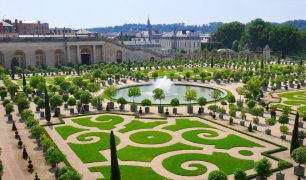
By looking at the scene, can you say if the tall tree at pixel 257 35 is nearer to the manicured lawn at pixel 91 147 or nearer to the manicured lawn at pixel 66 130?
the manicured lawn at pixel 66 130

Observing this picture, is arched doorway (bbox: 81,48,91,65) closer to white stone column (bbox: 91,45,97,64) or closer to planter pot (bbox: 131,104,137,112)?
white stone column (bbox: 91,45,97,64)

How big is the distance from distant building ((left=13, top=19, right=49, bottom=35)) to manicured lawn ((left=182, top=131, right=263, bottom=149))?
133683 millimetres

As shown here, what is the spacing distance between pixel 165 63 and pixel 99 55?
2624cm

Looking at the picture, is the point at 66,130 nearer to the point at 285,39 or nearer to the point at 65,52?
the point at 65,52

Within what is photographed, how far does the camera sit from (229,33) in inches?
6713

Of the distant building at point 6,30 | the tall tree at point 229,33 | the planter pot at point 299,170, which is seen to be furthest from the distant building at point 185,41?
the planter pot at point 299,170

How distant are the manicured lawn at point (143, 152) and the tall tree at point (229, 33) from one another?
14000 cm

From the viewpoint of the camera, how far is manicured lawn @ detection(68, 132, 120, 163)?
34.7 m

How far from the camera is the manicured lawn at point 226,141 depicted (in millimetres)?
37906

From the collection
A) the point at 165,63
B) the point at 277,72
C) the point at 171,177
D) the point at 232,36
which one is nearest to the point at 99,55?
the point at 165,63

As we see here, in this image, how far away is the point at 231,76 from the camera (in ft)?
267

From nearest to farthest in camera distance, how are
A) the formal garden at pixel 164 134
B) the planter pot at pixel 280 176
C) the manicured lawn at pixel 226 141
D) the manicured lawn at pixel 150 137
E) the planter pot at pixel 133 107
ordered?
the planter pot at pixel 280 176 → the formal garden at pixel 164 134 → the manicured lawn at pixel 226 141 → the manicured lawn at pixel 150 137 → the planter pot at pixel 133 107

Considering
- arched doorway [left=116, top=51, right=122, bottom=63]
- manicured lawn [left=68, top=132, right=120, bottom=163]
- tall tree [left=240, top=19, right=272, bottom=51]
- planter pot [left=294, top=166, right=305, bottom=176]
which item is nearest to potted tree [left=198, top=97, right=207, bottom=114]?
manicured lawn [left=68, top=132, right=120, bottom=163]

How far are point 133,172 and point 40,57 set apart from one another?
91.5 metres
